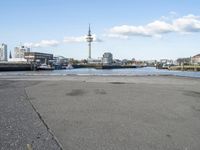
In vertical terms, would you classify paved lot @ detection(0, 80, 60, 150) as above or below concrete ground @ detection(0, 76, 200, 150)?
above

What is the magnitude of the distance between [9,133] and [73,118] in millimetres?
3053

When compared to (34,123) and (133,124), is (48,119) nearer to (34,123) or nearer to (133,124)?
(34,123)

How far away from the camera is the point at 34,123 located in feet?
36.0

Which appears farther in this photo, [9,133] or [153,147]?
[9,133]

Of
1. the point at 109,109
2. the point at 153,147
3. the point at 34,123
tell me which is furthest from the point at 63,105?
the point at 153,147

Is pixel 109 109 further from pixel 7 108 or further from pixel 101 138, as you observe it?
pixel 101 138

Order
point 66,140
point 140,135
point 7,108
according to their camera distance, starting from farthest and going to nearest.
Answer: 1. point 7,108
2. point 140,135
3. point 66,140

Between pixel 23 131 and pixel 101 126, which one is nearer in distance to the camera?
pixel 23 131

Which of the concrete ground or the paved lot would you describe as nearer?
the paved lot

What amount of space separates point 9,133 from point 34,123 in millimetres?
1594

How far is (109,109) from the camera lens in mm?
14281

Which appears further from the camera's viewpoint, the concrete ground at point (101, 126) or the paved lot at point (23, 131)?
the concrete ground at point (101, 126)

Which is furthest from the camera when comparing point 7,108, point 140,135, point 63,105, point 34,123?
point 63,105

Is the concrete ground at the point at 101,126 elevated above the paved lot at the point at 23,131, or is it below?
below
